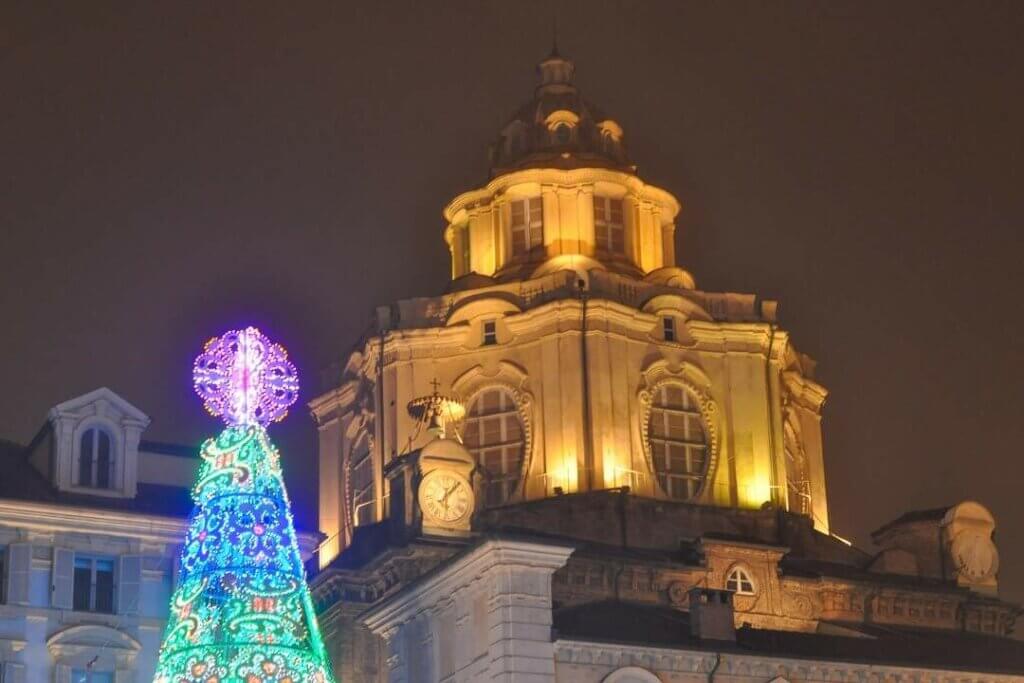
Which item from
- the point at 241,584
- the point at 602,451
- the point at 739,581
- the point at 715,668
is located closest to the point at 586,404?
the point at 602,451

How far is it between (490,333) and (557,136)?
910cm

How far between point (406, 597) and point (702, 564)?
13.5 m

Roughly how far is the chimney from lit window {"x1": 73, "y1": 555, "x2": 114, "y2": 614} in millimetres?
14505

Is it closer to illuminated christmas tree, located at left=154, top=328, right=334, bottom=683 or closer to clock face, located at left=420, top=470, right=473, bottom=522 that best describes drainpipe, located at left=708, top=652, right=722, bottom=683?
clock face, located at left=420, top=470, right=473, bottom=522

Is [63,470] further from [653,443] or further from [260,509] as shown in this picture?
[653,443]

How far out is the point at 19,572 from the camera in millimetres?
56000

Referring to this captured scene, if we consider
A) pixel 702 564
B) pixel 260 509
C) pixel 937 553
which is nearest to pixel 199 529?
pixel 260 509

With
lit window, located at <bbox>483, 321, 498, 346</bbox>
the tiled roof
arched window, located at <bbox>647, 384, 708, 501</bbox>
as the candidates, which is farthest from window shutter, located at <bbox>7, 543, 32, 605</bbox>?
arched window, located at <bbox>647, 384, 708, 501</bbox>

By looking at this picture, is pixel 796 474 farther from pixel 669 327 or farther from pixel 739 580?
pixel 739 580

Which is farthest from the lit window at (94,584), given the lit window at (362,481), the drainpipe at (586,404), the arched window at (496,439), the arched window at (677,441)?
the arched window at (677,441)

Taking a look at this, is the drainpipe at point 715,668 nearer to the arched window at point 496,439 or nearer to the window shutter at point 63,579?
the window shutter at point 63,579

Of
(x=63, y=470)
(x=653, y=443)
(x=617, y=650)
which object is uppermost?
(x=653, y=443)

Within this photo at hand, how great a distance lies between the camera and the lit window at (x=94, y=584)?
56.8 m

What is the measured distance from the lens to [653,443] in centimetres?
7525
